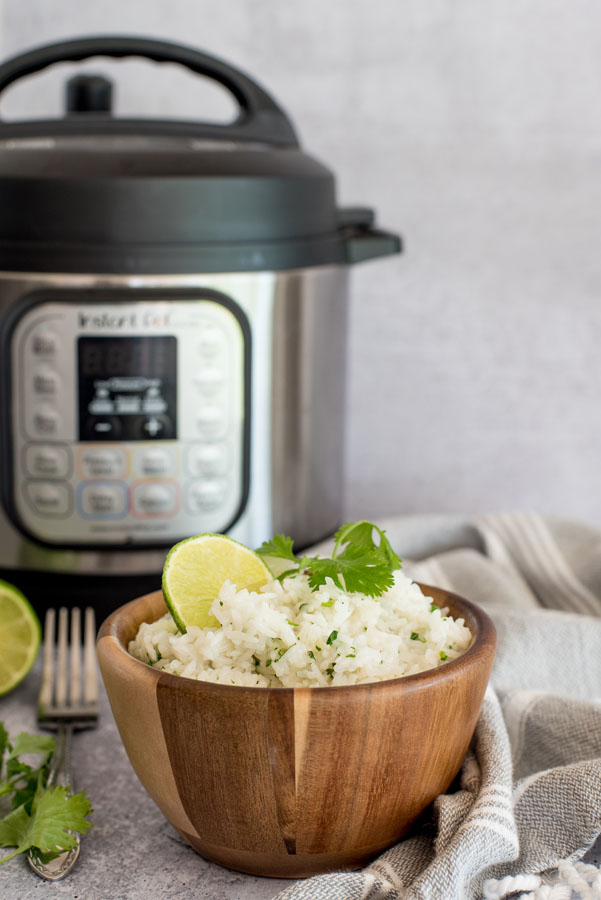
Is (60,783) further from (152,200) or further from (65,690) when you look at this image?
(152,200)

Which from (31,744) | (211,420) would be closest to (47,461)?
(211,420)

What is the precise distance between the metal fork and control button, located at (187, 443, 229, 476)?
146 millimetres

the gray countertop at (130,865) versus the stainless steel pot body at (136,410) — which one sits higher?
the stainless steel pot body at (136,410)

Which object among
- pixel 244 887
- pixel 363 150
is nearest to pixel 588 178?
pixel 363 150

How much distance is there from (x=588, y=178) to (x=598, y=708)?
2.37ft

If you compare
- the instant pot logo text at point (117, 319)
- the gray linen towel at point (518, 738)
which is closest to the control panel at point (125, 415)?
the instant pot logo text at point (117, 319)

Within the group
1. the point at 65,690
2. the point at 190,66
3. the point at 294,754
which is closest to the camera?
the point at 294,754

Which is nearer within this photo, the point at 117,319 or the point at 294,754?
the point at 294,754

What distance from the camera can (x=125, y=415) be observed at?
786 millimetres

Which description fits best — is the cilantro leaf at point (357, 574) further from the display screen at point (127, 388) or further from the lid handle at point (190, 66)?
the lid handle at point (190, 66)

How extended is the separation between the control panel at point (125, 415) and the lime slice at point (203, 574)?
0.24 meters

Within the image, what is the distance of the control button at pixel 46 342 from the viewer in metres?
0.78

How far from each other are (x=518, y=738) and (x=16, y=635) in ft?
1.23

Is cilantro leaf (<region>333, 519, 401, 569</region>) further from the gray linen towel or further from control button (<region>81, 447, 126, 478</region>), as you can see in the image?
control button (<region>81, 447, 126, 478</region>)
